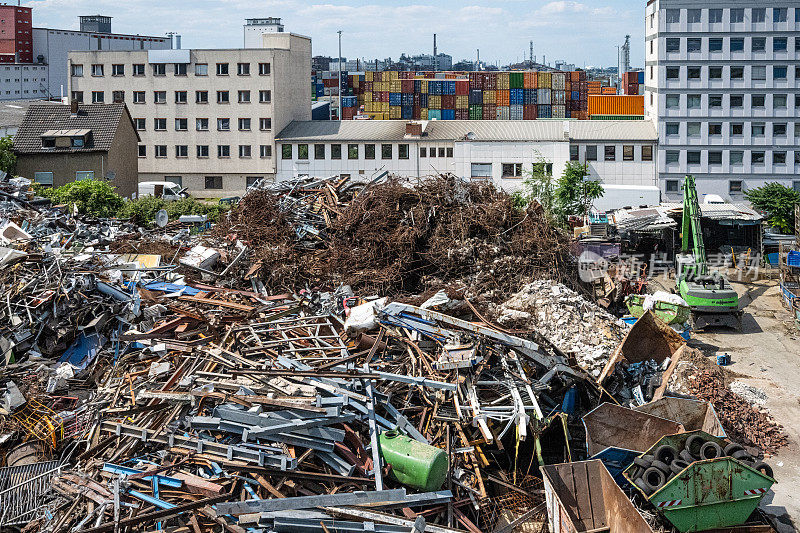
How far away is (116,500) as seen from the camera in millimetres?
9695

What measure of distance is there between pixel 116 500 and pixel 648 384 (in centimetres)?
929

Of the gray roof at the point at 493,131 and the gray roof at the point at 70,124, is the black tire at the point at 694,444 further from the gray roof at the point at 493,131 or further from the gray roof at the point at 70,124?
the gray roof at the point at 70,124

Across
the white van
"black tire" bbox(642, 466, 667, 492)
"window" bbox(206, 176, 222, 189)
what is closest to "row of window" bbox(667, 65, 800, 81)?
"window" bbox(206, 176, 222, 189)

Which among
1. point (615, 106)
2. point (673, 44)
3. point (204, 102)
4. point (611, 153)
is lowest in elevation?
point (611, 153)

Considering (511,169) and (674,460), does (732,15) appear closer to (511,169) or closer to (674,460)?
(511,169)

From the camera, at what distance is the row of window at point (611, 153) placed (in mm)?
45156

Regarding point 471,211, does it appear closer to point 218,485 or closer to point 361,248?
point 361,248

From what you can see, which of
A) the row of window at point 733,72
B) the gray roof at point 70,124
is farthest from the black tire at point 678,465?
the row of window at point 733,72

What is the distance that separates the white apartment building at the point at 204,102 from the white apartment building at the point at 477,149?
139 inches

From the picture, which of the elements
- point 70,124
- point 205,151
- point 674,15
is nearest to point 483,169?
point 674,15

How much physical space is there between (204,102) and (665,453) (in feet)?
162

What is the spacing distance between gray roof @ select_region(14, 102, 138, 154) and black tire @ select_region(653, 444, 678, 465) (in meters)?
35.4

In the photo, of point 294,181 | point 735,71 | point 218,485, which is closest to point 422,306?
point 218,485

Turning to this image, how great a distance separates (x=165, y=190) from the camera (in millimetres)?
42344
